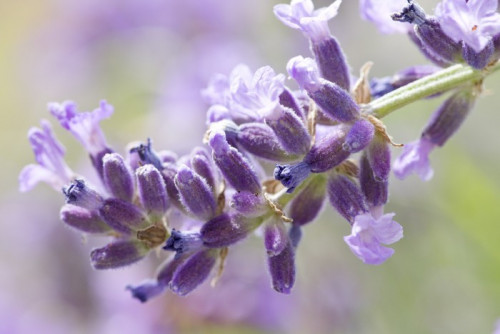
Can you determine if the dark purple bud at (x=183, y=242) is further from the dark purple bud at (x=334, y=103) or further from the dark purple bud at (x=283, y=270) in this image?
the dark purple bud at (x=334, y=103)

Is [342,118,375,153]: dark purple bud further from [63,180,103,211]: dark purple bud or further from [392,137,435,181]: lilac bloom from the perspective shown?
[63,180,103,211]: dark purple bud

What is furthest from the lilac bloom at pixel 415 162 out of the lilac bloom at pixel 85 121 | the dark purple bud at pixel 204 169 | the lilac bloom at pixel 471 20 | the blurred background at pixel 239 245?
the blurred background at pixel 239 245

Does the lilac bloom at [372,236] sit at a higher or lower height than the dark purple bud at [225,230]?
lower

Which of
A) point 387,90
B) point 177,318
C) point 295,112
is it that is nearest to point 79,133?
point 295,112

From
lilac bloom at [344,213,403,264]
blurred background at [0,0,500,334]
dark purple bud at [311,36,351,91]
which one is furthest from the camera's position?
blurred background at [0,0,500,334]

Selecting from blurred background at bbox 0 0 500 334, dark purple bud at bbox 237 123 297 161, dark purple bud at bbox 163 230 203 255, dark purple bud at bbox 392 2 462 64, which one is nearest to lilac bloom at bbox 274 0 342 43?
dark purple bud at bbox 392 2 462 64

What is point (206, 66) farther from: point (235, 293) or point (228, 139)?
A: point (228, 139)

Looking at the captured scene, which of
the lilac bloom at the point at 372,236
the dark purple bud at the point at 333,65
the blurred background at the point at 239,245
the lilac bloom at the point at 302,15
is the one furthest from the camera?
the blurred background at the point at 239,245

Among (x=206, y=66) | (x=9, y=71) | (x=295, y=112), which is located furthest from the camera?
Result: (x=9, y=71)
